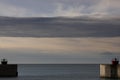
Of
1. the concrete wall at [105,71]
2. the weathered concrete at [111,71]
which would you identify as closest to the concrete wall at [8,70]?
the concrete wall at [105,71]

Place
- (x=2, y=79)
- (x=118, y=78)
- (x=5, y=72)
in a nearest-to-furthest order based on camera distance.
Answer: (x=118, y=78) → (x=2, y=79) → (x=5, y=72)

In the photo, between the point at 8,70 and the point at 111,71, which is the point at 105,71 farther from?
the point at 8,70

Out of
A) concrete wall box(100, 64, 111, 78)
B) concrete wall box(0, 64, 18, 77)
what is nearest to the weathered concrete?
concrete wall box(100, 64, 111, 78)

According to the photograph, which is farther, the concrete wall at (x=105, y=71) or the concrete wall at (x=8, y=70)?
the concrete wall at (x=8, y=70)

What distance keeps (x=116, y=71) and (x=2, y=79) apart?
99.3 feet

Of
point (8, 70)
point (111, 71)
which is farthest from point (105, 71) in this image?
point (8, 70)

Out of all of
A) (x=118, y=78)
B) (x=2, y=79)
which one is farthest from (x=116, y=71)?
(x=2, y=79)

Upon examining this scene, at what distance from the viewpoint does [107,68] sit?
113562 millimetres

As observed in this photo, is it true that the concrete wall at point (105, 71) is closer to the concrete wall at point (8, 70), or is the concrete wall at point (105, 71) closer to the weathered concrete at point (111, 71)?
the weathered concrete at point (111, 71)

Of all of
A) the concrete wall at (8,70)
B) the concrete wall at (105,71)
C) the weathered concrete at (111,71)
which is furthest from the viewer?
the concrete wall at (8,70)

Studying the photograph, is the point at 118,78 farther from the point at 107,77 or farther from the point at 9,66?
the point at 9,66

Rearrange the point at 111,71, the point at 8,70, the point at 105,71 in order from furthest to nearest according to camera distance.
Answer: the point at 8,70 → the point at 105,71 → the point at 111,71

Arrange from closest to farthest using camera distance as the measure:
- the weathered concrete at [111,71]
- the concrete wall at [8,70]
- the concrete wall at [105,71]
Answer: the weathered concrete at [111,71]
the concrete wall at [105,71]
the concrete wall at [8,70]

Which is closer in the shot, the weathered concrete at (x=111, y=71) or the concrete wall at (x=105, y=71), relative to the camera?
the weathered concrete at (x=111, y=71)
